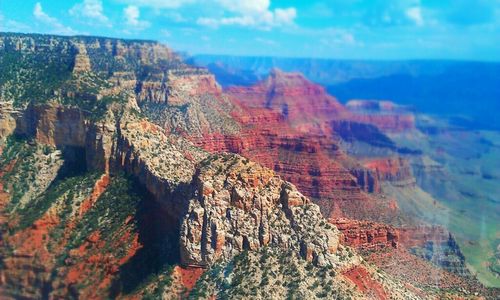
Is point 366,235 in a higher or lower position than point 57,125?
lower

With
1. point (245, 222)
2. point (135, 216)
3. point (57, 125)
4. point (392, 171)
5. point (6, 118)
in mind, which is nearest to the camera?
point (245, 222)

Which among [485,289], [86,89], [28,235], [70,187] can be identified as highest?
[86,89]

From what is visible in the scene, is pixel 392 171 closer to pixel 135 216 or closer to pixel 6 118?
pixel 6 118

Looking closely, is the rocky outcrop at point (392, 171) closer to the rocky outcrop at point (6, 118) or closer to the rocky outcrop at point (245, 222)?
the rocky outcrop at point (6, 118)

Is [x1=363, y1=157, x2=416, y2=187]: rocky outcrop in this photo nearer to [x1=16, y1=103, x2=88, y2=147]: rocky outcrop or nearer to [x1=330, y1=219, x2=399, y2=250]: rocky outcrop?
[x1=330, y1=219, x2=399, y2=250]: rocky outcrop

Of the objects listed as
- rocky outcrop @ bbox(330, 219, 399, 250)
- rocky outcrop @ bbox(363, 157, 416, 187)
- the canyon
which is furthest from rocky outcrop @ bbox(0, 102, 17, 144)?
rocky outcrop @ bbox(363, 157, 416, 187)

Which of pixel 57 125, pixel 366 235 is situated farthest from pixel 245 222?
pixel 57 125

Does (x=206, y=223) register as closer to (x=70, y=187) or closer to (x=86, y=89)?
(x=70, y=187)

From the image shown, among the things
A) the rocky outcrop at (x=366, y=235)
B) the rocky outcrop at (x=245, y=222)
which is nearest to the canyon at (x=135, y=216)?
the rocky outcrop at (x=245, y=222)

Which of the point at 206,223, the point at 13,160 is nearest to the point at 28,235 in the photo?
the point at 13,160
